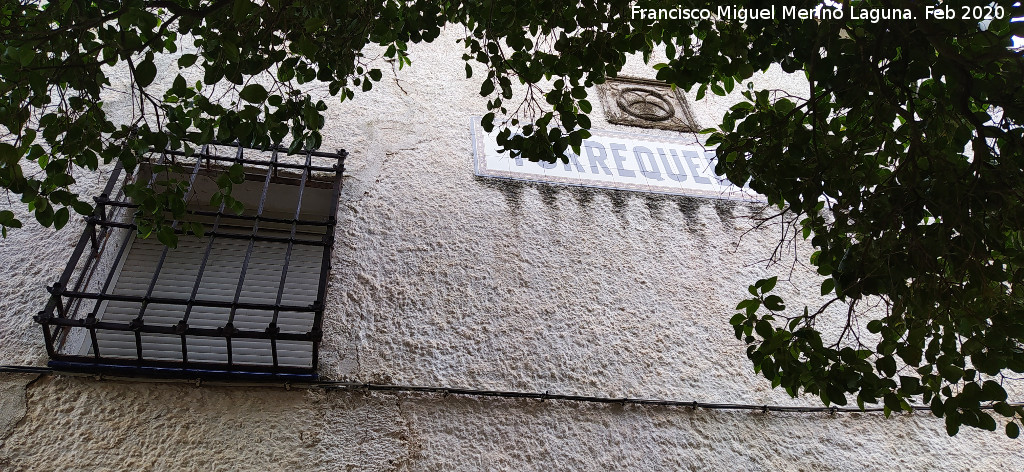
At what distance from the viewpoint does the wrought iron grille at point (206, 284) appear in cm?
255

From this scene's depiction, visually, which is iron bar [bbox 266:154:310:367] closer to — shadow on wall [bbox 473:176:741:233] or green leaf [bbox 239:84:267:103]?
shadow on wall [bbox 473:176:741:233]

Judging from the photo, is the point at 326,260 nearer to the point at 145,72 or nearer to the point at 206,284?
the point at 206,284

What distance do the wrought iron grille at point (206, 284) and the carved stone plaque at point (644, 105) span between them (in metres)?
2.01

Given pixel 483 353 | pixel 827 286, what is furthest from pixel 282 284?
pixel 827 286

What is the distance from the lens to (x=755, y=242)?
391 centimetres

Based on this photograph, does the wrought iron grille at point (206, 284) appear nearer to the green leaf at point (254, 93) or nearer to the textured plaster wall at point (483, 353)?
the textured plaster wall at point (483, 353)

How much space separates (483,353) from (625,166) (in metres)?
1.70

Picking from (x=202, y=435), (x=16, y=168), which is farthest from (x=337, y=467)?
(x=16, y=168)

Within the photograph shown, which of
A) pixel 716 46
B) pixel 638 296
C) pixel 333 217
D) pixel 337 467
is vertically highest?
pixel 716 46

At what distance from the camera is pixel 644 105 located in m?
4.83

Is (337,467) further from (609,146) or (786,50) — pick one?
(609,146)

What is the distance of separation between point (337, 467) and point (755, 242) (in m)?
2.59

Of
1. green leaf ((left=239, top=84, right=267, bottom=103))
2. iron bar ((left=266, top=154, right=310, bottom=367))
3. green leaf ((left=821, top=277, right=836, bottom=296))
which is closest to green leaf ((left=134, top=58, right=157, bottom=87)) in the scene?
green leaf ((left=239, top=84, right=267, bottom=103))

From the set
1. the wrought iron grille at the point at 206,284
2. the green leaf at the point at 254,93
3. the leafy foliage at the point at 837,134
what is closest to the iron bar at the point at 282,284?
the wrought iron grille at the point at 206,284
